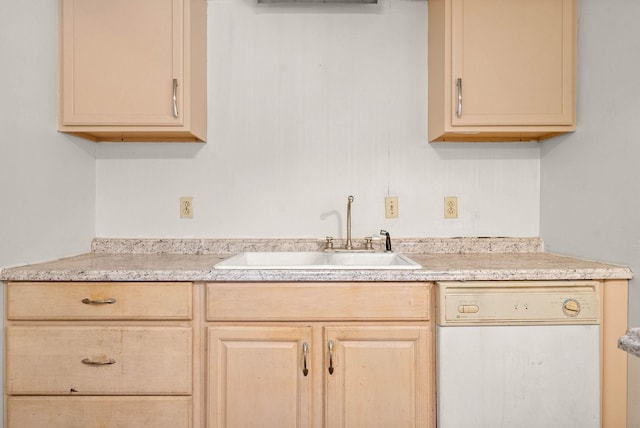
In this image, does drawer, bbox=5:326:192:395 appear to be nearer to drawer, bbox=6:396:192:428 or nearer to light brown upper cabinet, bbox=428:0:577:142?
drawer, bbox=6:396:192:428

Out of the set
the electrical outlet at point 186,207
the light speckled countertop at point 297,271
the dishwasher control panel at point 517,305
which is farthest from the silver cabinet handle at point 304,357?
the electrical outlet at point 186,207

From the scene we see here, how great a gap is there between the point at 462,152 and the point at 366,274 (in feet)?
3.21

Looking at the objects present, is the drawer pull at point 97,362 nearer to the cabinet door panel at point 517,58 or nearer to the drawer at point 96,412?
the drawer at point 96,412

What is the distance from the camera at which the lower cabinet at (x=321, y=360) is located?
1.42 m

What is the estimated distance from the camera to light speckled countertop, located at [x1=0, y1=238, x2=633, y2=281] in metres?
1.42

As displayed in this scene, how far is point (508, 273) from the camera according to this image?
142 cm

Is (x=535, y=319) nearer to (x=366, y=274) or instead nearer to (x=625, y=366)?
(x=625, y=366)

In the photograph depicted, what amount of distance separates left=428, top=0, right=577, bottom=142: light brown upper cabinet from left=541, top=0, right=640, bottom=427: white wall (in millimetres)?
78

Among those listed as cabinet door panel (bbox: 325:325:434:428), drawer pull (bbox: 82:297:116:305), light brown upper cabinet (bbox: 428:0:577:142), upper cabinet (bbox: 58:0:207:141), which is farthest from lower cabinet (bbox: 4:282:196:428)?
light brown upper cabinet (bbox: 428:0:577:142)

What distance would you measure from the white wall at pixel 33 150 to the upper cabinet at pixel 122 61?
69 millimetres

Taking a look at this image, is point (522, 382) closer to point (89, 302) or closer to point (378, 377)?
point (378, 377)

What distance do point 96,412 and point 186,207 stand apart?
0.96m

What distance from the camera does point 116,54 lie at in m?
1.70

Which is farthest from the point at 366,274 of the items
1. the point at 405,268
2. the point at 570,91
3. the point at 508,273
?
the point at 570,91
